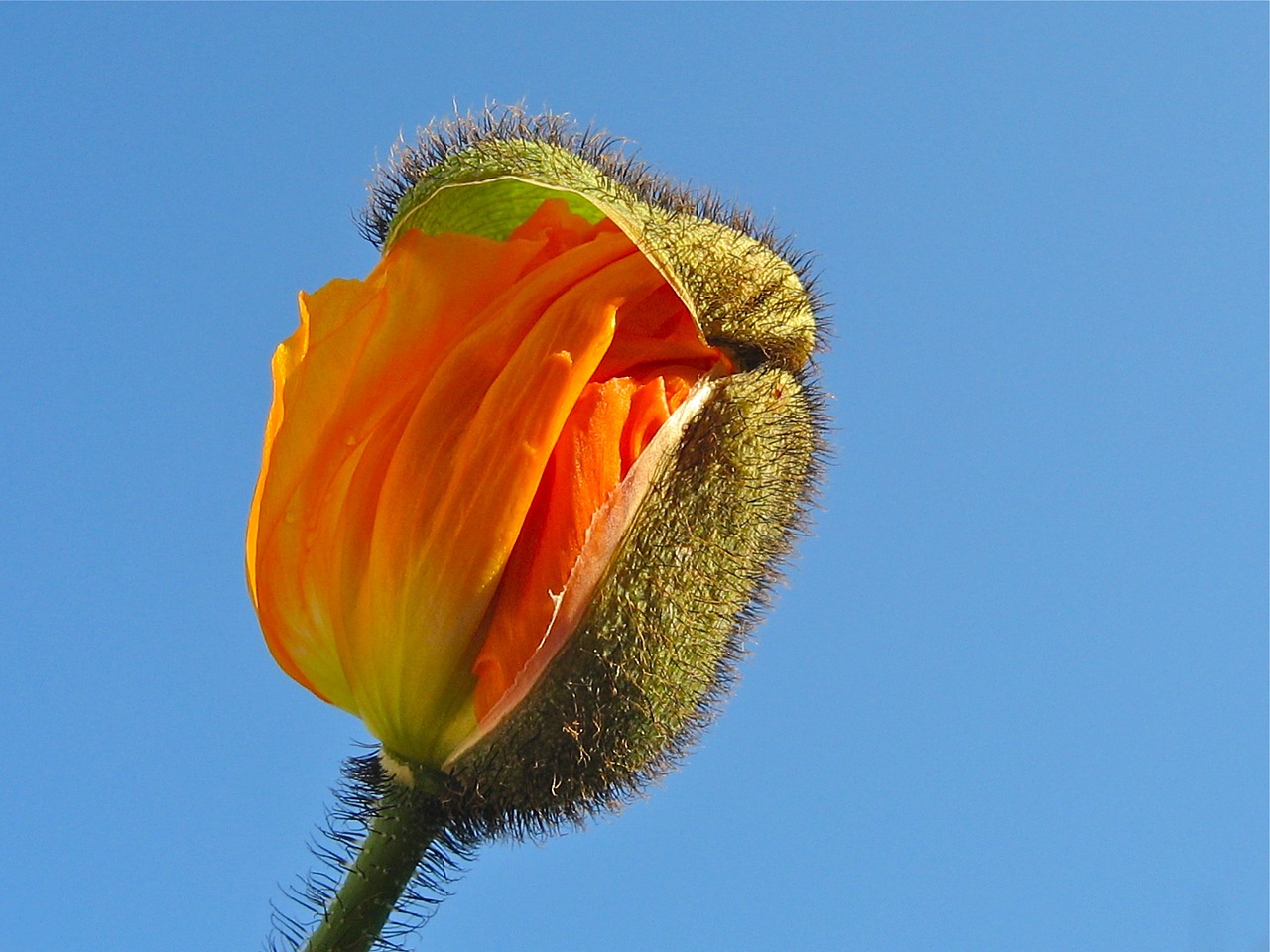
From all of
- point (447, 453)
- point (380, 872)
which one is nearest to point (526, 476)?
point (447, 453)

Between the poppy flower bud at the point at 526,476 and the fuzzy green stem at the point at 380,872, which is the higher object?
the poppy flower bud at the point at 526,476

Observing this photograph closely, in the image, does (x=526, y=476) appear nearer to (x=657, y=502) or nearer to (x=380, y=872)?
(x=657, y=502)

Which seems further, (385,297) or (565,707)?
(385,297)

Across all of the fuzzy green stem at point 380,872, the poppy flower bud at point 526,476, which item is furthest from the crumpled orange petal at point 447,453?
the fuzzy green stem at point 380,872

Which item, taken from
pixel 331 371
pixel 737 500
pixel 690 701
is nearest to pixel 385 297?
pixel 331 371

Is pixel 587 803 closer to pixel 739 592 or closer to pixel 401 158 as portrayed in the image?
pixel 739 592

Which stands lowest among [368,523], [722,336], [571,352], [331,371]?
[368,523]

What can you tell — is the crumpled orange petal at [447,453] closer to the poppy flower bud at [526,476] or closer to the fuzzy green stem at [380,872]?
the poppy flower bud at [526,476]
